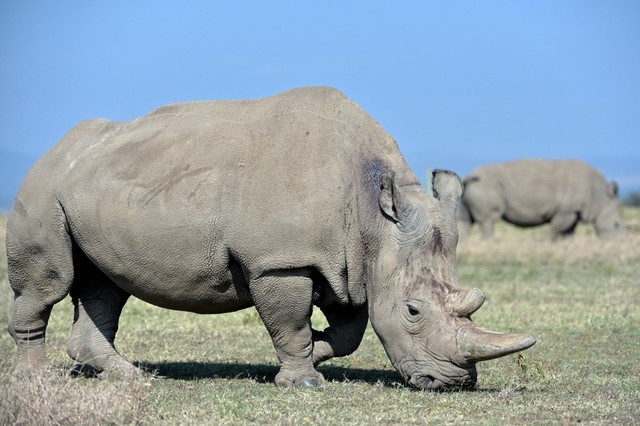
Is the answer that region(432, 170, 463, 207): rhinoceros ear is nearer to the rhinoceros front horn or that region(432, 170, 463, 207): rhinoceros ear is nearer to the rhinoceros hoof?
the rhinoceros front horn

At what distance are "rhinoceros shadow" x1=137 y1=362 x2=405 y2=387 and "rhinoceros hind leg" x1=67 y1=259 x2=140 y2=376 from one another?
37 cm

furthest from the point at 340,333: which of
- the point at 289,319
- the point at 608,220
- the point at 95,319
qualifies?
the point at 608,220

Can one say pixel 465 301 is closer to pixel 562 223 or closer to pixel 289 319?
pixel 289 319

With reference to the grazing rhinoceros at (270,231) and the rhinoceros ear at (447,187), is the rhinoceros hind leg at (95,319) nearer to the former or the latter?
the grazing rhinoceros at (270,231)

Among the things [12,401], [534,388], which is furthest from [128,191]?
[534,388]

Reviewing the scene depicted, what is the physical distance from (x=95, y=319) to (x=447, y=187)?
10.4ft

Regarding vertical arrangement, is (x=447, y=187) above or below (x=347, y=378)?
above

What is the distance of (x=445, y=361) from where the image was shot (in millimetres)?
7969

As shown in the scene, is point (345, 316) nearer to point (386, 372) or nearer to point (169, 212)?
point (386, 372)

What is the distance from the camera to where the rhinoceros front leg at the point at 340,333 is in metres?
8.84

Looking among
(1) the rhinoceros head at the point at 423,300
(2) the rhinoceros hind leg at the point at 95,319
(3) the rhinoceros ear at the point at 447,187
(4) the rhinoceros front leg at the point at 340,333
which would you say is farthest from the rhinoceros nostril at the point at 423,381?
(2) the rhinoceros hind leg at the point at 95,319

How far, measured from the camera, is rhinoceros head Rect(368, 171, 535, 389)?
790 cm

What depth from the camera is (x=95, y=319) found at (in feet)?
31.1

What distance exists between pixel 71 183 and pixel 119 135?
0.58 meters
